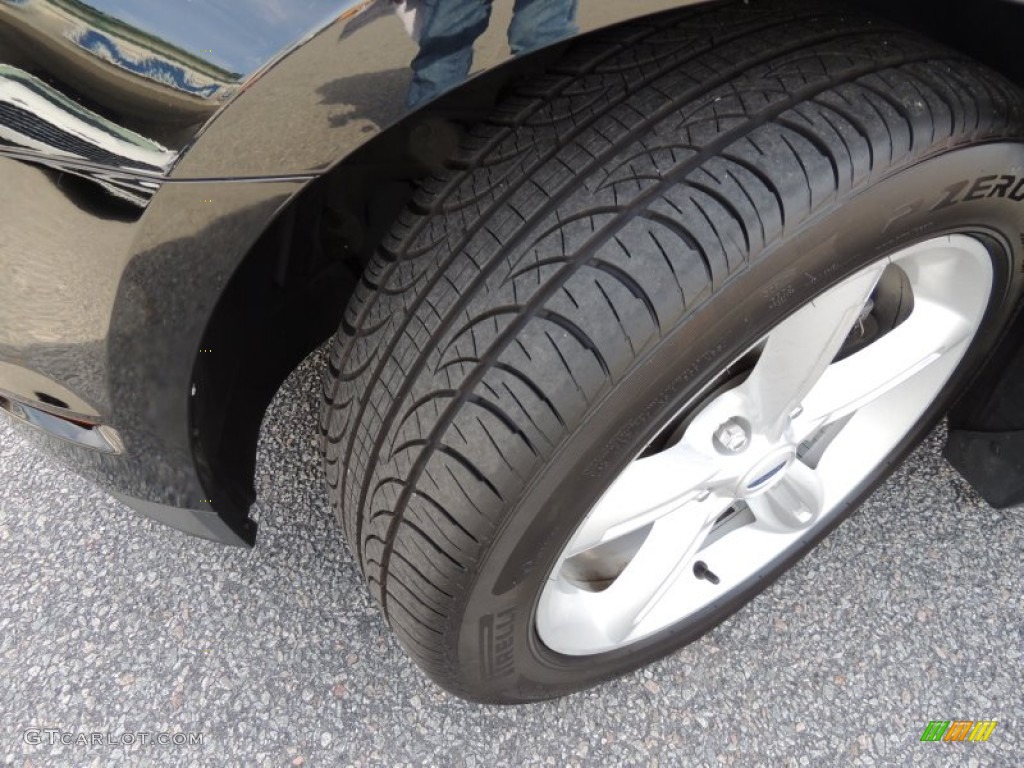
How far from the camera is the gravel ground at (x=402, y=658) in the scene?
1.45 metres

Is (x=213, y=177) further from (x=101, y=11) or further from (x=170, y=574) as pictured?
(x=170, y=574)

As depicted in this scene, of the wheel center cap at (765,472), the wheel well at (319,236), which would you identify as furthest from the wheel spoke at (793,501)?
the wheel well at (319,236)

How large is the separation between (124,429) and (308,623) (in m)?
0.70

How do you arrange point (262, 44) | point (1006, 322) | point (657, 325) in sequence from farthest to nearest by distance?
1. point (1006, 322)
2. point (657, 325)
3. point (262, 44)

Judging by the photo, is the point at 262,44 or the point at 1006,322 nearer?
the point at 262,44

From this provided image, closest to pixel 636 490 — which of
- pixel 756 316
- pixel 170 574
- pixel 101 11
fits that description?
pixel 756 316

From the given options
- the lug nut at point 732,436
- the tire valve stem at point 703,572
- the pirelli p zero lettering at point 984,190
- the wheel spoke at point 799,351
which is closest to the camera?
the pirelli p zero lettering at point 984,190

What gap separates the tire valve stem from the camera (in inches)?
59.3

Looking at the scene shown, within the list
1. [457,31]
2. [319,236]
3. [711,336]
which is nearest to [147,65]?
[457,31]

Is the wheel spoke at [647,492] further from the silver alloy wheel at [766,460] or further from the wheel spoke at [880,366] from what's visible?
the wheel spoke at [880,366]

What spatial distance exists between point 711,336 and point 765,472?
0.49m

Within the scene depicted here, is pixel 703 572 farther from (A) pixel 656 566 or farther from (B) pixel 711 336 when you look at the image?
(B) pixel 711 336

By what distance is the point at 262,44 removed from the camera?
2.39 feet

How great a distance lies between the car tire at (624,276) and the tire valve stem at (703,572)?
319mm
